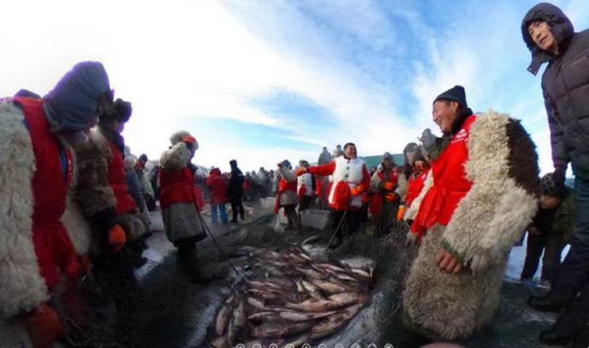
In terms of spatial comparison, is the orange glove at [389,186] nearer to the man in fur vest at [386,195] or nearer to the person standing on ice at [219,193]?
the man in fur vest at [386,195]

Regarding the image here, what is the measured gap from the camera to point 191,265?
196 inches

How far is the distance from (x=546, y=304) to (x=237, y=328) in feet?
9.93

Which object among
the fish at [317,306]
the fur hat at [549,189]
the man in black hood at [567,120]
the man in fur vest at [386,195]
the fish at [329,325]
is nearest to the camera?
the man in black hood at [567,120]

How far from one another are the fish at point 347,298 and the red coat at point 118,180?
8.90ft

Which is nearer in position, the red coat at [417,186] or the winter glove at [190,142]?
the red coat at [417,186]

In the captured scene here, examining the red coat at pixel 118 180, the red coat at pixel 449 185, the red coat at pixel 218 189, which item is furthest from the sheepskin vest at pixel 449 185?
the red coat at pixel 218 189

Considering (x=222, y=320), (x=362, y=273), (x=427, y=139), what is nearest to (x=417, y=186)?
(x=362, y=273)

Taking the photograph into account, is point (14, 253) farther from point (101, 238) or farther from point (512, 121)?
point (512, 121)

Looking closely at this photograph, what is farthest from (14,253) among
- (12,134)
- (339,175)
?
(339,175)

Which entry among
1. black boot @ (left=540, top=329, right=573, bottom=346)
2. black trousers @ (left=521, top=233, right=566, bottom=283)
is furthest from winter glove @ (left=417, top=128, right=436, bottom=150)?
black trousers @ (left=521, top=233, right=566, bottom=283)

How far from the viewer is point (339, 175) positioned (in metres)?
7.70

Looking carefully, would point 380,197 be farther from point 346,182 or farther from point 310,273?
point 310,273

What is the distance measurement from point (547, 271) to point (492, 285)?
265 centimetres

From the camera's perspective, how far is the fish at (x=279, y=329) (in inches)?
138
